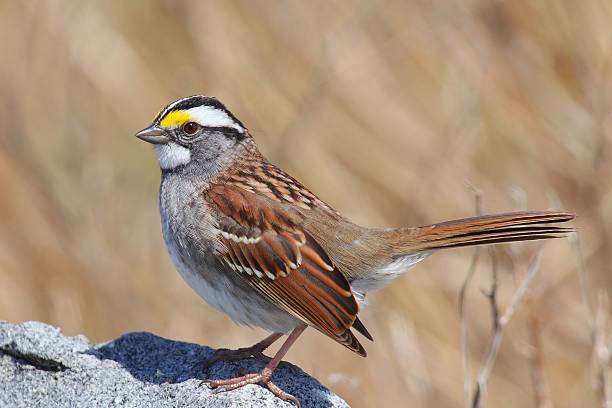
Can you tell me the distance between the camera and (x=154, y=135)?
14.3 ft

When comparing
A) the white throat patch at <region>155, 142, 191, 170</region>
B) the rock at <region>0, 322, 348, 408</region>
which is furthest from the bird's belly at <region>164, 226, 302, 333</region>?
the white throat patch at <region>155, 142, 191, 170</region>

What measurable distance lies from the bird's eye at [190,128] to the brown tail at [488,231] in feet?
3.07

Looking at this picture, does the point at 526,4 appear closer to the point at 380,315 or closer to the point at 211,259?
the point at 380,315

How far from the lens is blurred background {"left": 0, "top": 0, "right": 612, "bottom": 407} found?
636cm

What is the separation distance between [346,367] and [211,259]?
8.85 feet

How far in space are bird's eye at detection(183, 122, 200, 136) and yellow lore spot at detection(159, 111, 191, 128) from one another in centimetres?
3

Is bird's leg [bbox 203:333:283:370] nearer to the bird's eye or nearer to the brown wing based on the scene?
the brown wing

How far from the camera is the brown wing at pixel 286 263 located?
3.84 metres

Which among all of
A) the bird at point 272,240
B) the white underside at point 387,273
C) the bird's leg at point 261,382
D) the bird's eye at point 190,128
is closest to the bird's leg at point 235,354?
the bird at point 272,240

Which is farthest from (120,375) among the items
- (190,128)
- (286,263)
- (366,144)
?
(366,144)

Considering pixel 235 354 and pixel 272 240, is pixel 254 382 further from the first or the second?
pixel 272 240

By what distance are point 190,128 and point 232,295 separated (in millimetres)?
799

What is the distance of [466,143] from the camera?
263 inches

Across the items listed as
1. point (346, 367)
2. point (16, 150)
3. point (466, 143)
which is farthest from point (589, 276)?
point (16, 150)
